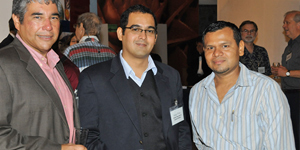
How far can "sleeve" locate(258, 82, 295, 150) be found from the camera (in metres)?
1.90

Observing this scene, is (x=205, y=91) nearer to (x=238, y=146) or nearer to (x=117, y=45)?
(x=238, y=146)

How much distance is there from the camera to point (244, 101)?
2047mm

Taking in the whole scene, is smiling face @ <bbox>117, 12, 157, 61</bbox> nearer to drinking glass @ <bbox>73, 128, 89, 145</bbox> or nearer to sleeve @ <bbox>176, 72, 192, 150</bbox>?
sleeve @ <bbox>176, 72, 192, 150</bbox>

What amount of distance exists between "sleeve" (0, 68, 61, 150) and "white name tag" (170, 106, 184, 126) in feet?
2.89

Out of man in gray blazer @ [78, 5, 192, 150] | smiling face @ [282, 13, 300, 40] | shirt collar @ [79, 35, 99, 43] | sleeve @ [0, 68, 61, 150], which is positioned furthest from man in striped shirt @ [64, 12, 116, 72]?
smiling face @ [282, 13, 300, 40]

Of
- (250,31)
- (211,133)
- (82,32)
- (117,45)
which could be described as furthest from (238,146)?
(117,45)

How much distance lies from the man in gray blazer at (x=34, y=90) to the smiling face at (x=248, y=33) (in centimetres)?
414

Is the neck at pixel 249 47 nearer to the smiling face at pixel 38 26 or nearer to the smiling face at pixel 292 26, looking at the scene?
the smiling face at pixel 292 26

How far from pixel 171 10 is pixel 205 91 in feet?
31.4

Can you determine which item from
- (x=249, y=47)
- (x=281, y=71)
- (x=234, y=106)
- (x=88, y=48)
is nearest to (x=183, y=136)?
(x=234, y=106)

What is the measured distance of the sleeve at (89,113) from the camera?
5.95 feet

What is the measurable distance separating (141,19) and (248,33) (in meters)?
3.75

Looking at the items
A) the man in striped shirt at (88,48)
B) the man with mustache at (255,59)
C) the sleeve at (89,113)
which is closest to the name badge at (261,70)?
the man with mustache at (255,59)

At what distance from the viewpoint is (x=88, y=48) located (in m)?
3.22
